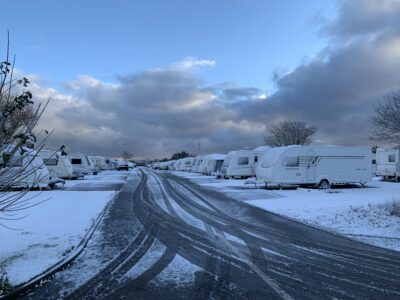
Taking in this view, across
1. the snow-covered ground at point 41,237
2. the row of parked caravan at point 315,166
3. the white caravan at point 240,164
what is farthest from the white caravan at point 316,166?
the snow-covered ground at point 41,237

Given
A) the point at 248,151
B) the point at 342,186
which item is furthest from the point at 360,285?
the point at 248,151

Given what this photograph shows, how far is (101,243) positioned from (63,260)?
2.19 meters

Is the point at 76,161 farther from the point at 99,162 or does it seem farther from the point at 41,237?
the point at 41,237

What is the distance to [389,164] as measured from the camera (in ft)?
134

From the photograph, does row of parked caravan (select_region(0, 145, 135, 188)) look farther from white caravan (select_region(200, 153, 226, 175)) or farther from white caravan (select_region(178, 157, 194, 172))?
white caravan (select_region(178, 157, 194, 172))

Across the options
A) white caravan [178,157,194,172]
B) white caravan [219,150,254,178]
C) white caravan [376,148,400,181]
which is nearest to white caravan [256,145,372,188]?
white caravan [376,148,400,181]

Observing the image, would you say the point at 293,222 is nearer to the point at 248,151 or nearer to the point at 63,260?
the point at 63,260

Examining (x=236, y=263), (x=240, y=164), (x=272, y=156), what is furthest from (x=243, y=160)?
(x=236, y=263)

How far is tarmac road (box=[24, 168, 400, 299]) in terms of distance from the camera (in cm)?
659

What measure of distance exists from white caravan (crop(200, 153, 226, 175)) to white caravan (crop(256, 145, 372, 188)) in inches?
944

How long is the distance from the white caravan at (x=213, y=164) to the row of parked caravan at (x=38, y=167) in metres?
15.2

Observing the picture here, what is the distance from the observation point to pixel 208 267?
8.08 metres

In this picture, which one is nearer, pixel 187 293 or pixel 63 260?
pixel 187 293

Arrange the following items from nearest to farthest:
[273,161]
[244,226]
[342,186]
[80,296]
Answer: [80,296] < [244,226] < [273,161] < [342,186]
